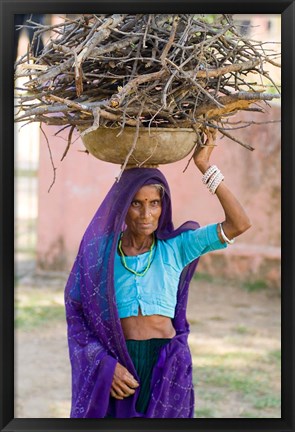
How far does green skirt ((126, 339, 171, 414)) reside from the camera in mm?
3082

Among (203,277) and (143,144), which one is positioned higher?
(143,144)

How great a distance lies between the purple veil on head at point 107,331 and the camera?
302 cm

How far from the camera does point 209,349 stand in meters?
6.53

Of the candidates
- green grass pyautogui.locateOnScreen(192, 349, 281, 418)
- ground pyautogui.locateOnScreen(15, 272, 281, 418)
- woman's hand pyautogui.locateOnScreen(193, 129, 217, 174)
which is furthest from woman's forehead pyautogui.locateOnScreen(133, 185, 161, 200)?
green grass pyautogui.locateOnScreen(192, 349, 281, 418)

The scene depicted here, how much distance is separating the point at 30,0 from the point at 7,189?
596 millimetres

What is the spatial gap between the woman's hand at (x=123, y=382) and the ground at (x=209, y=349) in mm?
1757

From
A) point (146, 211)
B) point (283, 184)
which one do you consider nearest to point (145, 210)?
point (146, 211)

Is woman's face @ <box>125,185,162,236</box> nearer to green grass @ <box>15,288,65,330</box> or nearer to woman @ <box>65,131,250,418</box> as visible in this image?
woman @ <box>65,131,250,418</box>

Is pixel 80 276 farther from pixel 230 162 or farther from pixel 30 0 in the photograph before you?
pixel 230 162

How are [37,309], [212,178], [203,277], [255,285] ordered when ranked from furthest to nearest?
[203,277] → [255,285] → [37,309] → [212,178]

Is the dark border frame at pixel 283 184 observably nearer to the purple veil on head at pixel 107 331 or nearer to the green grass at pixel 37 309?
the purple veil on head at pixel 107 331

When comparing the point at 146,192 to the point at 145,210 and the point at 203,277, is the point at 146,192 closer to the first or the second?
the point at 145,210

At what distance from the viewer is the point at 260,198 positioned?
24.8 feet

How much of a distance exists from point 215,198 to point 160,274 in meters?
4.49
